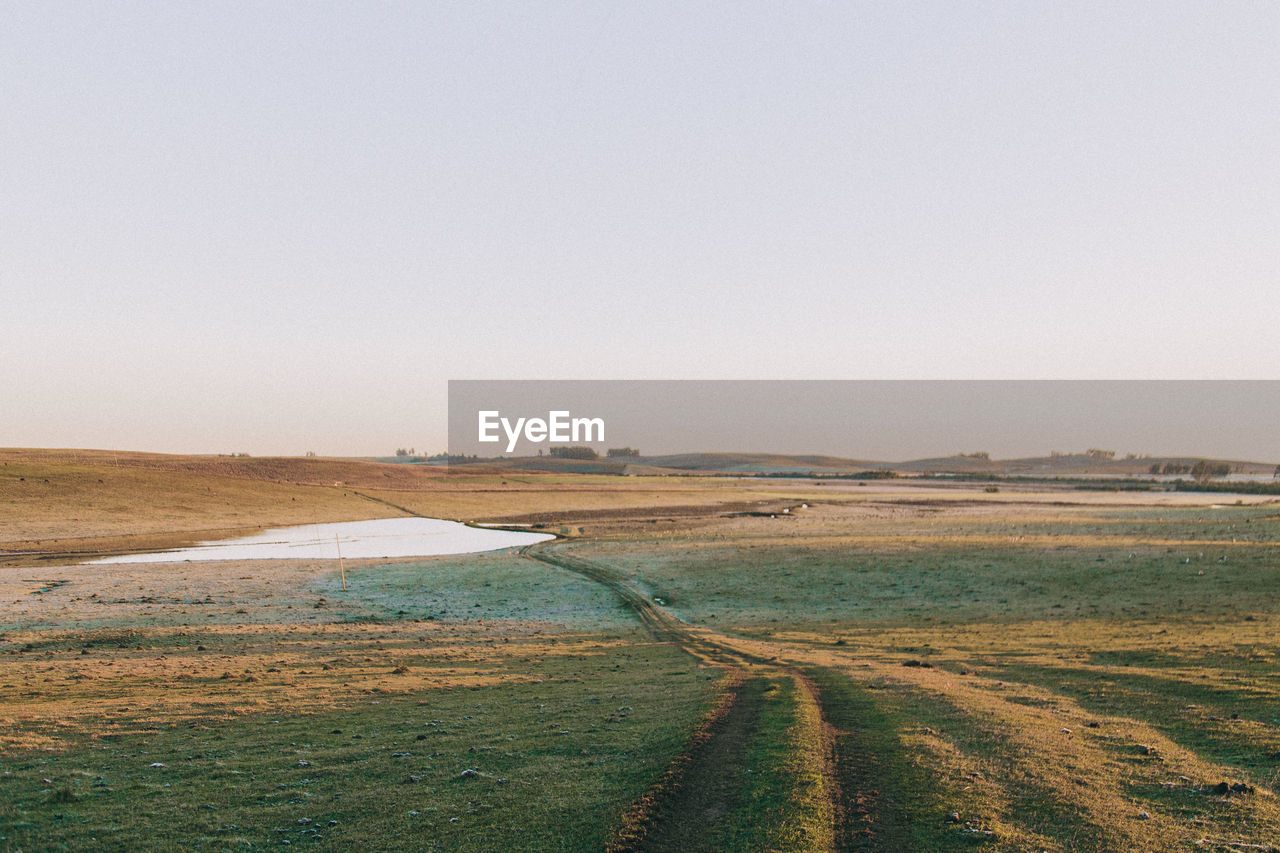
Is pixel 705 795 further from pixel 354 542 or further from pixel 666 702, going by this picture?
pixel 354 542

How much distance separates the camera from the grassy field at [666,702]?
27.5ft

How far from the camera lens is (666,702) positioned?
1444 centimetres

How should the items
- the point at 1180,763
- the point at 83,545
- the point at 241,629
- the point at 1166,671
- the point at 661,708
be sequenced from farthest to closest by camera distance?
the point at 83,545, the point at 241,629, the point at 1166,671, the point at 661,708, the point at 1180,763

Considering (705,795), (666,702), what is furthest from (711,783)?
(666,702)

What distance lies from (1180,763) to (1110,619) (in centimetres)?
1798

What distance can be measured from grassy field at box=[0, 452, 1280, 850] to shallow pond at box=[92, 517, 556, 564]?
6.82 metres

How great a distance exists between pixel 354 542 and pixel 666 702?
50.2 m

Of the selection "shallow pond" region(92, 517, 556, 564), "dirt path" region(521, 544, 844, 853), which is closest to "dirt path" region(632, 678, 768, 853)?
"dirt path" region(521, 544, 844, 853)

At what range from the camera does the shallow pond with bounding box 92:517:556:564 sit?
157 feet

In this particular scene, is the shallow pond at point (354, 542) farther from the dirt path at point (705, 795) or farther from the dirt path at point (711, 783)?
the dirt path at point (705, 795)

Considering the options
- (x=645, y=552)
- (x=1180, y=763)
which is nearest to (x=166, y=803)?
(x=1180, y=763)

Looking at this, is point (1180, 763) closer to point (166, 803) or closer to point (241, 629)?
point (166, 803)

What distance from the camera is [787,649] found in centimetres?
2259

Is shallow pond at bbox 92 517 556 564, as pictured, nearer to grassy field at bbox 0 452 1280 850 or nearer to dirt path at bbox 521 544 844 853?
grassy field at bbox 0 452 1280 850
